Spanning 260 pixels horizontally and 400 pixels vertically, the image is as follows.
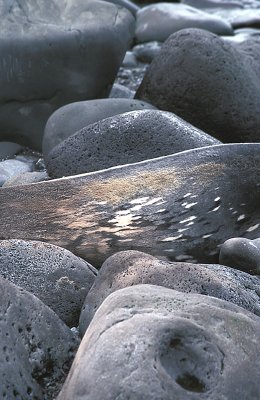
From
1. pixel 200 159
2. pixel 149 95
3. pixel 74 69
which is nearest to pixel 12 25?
pixel 74 69

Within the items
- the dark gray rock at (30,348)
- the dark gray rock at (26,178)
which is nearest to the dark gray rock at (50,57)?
the dark gray rock at (26,178)

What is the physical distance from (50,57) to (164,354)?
12.3 feet

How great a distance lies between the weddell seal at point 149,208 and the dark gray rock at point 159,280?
0.71 meters

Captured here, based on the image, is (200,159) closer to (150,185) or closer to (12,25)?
(150,185)

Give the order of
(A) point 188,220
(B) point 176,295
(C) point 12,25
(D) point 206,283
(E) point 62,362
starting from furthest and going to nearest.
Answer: (C) point 12,25 → (A) point 188,220 → (D) point 206,283 → (E) point 62,362 → (B) point 176,295

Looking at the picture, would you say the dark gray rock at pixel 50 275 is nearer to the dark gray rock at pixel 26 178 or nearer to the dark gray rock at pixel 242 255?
the dark gray rock at pixel 242 255

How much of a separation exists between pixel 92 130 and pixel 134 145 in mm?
235

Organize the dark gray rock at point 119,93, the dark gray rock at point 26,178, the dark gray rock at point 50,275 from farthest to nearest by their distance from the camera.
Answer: the dark gray rock at point 119,93 → the dark gray rock at point 26,178 → the dark gray rock at point 50,275

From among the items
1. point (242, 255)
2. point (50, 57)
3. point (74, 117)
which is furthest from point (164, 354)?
point (50, 57)

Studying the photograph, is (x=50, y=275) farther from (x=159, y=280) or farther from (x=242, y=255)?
(x=242, y=255)

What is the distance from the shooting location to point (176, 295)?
2.30 metres

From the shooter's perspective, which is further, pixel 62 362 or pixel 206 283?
pixel 206 283

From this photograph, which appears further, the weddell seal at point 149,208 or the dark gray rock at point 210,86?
the dark gray rock at point 210,86

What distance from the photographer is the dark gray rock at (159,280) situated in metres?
2.77
